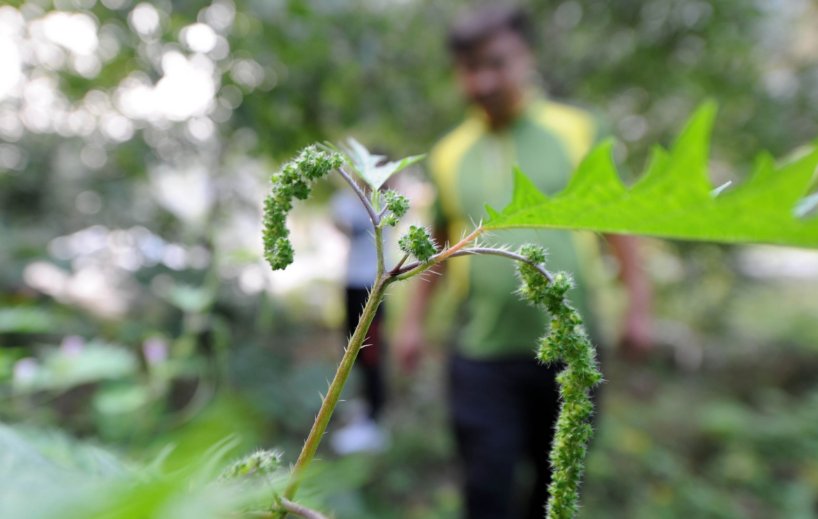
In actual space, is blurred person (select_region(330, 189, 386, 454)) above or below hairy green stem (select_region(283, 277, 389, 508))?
above

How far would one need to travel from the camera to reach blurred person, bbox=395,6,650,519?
188 centimetres

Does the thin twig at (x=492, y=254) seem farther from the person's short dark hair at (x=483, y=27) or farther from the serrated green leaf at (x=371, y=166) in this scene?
the person's short dark hair at (x=483, y=27)

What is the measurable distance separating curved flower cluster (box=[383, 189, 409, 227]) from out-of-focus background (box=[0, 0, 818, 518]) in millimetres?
249

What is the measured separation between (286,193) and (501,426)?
1693 millimetres

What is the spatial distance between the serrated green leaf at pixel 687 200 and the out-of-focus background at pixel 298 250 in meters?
0.30

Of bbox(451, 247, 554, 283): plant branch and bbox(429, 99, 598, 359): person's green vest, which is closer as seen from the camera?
bbox(451, 247, 554, 283): plant branch

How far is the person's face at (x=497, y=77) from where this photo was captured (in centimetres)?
201

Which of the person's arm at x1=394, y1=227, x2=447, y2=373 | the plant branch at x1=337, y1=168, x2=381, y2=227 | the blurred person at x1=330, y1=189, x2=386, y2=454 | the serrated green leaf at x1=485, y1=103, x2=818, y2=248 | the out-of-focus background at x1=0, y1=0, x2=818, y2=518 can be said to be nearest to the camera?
the serrated green leaf at x1=485, y1=103, x2=818, y2=248

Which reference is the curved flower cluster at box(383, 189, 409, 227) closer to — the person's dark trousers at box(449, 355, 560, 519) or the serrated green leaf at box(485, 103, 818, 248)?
the serrated green leaf at box(485, 103, 818, 248)

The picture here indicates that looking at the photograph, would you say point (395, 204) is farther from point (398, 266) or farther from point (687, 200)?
point (687, 200)

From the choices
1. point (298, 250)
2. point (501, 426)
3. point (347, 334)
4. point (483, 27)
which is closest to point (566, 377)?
point (298, 250)

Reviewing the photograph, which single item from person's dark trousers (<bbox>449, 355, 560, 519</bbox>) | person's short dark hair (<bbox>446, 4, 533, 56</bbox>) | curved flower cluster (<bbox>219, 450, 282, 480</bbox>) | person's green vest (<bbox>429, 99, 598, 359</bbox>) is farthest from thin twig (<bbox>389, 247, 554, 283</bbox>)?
person's short dark hair (<bbox>446, 4, 533, 56</bbox>)

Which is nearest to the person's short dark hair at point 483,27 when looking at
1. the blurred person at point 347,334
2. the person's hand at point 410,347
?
the person's hand at point 410,347

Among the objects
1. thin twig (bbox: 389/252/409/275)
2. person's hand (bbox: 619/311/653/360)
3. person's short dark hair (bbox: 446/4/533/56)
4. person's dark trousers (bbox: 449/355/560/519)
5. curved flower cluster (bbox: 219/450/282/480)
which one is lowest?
curved flower cluster (bbox: 219/450/282/480)
